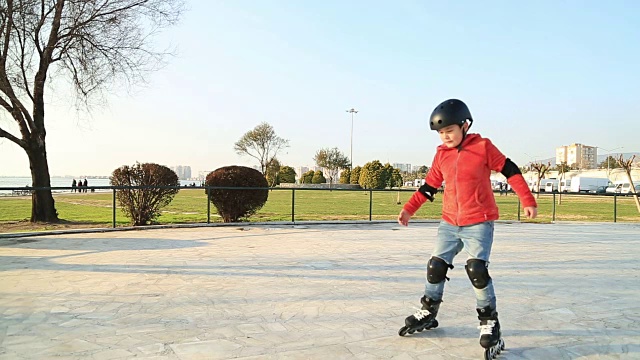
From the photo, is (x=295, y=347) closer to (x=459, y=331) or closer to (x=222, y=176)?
(x=459, y=331)

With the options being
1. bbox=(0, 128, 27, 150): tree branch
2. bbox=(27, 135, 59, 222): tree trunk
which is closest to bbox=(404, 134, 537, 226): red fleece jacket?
bbox=(27, 135, 59, 222): tree trunk

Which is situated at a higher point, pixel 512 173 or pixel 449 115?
pixel 449 115

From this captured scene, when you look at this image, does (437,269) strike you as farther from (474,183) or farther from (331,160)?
(331,160)

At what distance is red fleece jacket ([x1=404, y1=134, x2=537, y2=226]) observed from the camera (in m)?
3.14

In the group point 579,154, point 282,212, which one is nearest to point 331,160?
point 282,212

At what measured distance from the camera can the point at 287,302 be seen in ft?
14.3

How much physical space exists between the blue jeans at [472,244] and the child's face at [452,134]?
23.5 inches

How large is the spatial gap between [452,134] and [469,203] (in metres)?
0.50

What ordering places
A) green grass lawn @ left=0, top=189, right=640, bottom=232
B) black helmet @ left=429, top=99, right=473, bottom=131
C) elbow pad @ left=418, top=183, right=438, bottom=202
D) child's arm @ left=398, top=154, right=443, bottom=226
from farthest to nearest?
1. green grass lawn @ left=0, top=189, right=640, bottom=232
2. elbow pad @ left=418, top=183, right=438, bottom=202
3. child's arm @ left=398, top=154, right=443, bottom=226
4. black helmet @ left=429, top=99, right=473, bottom=131

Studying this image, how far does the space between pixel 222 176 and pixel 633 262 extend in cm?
973

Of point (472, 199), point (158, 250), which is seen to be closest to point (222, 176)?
point (158, 250)

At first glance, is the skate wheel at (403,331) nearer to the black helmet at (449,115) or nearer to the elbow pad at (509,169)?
the elbow pad at (509,169)

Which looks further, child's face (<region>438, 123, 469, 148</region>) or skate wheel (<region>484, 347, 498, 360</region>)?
child's face (<region>438, 123, 469, 148</region>)

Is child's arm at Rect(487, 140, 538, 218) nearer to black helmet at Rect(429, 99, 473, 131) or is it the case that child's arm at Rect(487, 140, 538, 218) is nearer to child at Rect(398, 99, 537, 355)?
child at Rect(398, 99, 537, 355)
